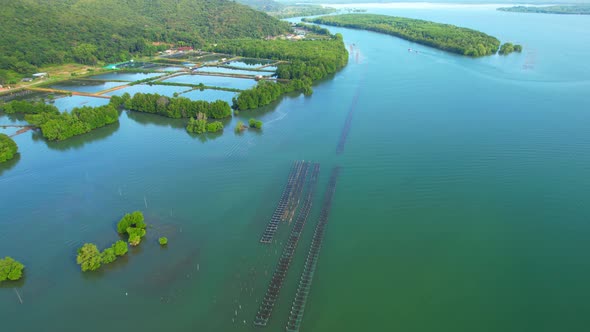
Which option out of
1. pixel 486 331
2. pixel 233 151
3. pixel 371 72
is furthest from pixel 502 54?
pixel 486 331

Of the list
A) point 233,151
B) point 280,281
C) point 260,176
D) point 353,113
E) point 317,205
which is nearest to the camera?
point 280,281

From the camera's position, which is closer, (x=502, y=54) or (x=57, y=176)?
(x=57, y=176)

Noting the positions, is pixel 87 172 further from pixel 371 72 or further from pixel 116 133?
pixel 371 72

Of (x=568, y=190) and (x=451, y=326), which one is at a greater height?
(x=568, y=190)

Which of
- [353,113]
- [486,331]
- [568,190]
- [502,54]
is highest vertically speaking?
[502,54]

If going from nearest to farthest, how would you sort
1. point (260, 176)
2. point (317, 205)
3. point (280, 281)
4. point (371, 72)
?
point (280, 281)
point (317, 205)
point (260, 176)
point (371, 72)

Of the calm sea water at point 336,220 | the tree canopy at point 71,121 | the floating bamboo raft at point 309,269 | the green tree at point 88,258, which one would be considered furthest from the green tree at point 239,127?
the green tree at point 88,258

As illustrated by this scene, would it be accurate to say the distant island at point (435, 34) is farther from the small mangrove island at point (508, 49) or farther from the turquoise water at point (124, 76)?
the turquoise water at point (124, 76)
